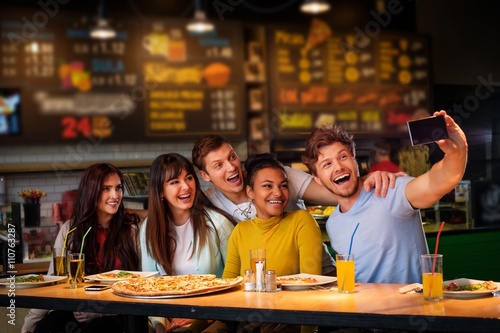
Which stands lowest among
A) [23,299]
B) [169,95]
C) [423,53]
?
[23,299]

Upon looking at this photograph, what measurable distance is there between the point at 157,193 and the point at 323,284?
981 millimetres

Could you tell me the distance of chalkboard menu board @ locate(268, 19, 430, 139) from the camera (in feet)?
19.4

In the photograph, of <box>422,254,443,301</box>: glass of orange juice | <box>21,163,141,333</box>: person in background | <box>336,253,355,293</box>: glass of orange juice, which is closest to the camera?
<box>422,254,443,301</box>: glass of orange juice

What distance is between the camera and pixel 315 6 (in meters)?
6.21

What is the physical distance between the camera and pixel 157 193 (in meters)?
3.32

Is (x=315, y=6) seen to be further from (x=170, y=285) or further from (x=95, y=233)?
(x=170, y=285)

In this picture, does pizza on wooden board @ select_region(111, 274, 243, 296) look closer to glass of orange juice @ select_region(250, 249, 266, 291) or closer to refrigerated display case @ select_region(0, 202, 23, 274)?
glass of orange juice @ select_region(250, 249, 266, 291)

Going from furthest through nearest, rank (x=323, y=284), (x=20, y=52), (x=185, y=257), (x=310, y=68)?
(x=310, y=68)
(x=20, y=52)
(x=185, y=257)
(x=323, y=284)

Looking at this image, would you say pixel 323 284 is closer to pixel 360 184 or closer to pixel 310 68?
pixel 360 184

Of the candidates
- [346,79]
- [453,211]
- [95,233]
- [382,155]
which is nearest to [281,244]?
[95,233]

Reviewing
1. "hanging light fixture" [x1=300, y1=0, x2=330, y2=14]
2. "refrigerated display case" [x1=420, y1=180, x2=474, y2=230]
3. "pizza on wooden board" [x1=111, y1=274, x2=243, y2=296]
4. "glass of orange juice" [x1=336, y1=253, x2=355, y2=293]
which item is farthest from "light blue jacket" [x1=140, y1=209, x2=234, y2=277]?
"hanging light fixture" [x1=300, y1=0, x2=330, y2=14]

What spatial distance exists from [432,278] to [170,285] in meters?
0.93

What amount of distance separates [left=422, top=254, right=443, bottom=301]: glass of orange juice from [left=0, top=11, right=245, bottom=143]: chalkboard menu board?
130 inches

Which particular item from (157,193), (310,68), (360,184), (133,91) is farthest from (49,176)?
(360,184)
